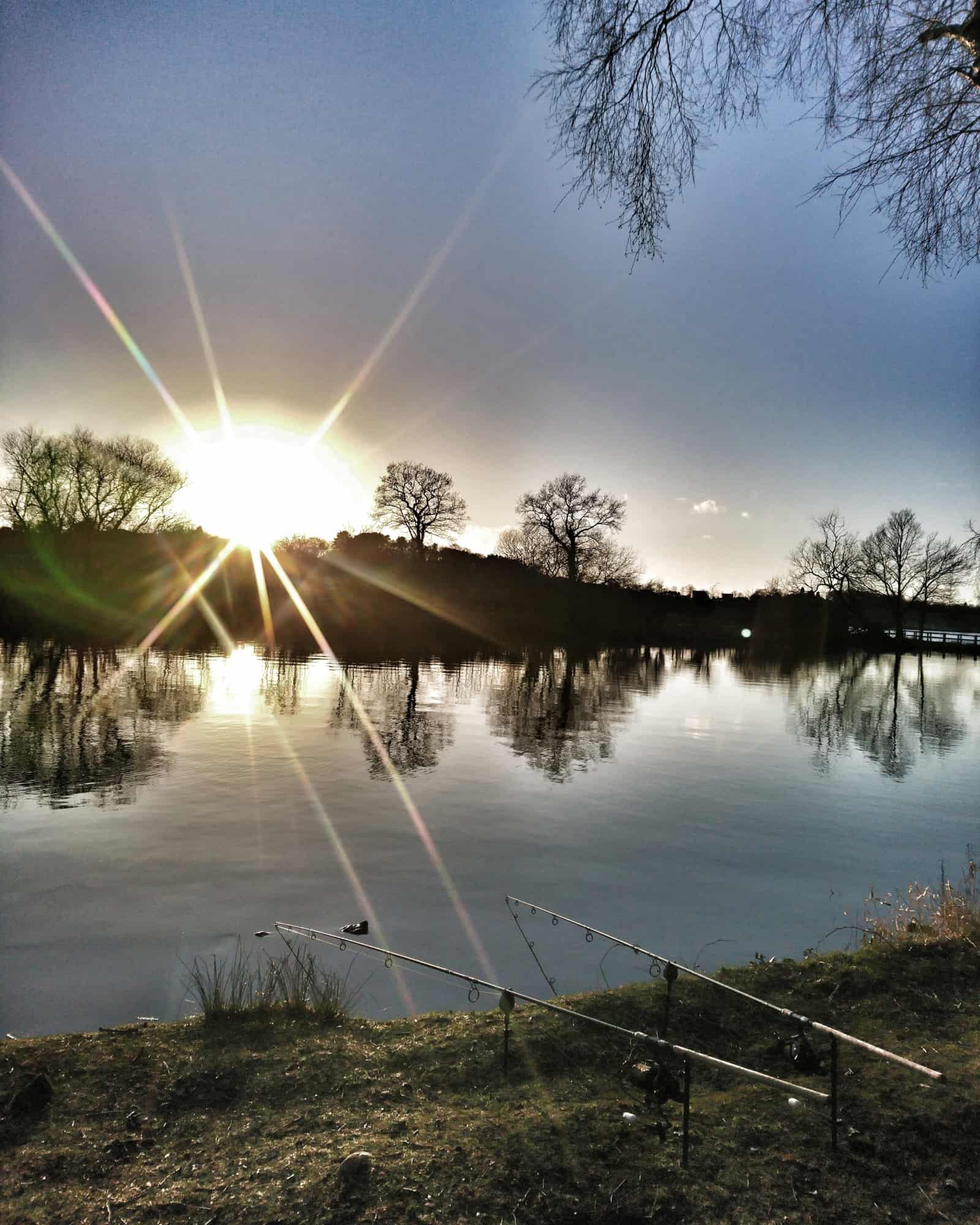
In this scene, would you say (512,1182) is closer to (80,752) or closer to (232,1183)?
(232,1183)

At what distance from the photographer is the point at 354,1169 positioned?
351 cm

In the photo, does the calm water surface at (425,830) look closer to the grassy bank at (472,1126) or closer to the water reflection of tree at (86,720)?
the water reflection of tree at (86,720)

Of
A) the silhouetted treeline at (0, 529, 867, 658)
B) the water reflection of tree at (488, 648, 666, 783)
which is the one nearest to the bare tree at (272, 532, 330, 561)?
the silhouetted treeline at (0, 529, 867, 658)

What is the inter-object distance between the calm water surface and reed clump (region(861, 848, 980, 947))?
502mm

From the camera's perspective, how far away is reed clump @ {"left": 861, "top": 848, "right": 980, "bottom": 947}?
7.26 m

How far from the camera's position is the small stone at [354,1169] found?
3.48 m

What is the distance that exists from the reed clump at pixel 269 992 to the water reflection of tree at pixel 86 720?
670cm

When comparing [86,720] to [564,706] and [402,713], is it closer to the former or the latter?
[402,713]

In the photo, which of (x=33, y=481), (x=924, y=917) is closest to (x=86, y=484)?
(x=33, y=481)

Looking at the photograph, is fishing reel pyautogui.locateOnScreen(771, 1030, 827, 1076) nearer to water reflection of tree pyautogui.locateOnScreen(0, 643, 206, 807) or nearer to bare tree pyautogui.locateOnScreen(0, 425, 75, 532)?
water reflection of tree pyautogui.locateOnScreen(0, 643, 206, 807)

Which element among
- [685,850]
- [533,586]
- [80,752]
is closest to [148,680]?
[80,752]

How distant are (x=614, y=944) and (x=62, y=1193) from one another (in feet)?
18.9

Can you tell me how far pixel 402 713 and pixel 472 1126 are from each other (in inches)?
778

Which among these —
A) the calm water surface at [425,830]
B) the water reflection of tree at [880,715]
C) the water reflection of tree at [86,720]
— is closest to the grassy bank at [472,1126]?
the calm water surface at [425,830]
